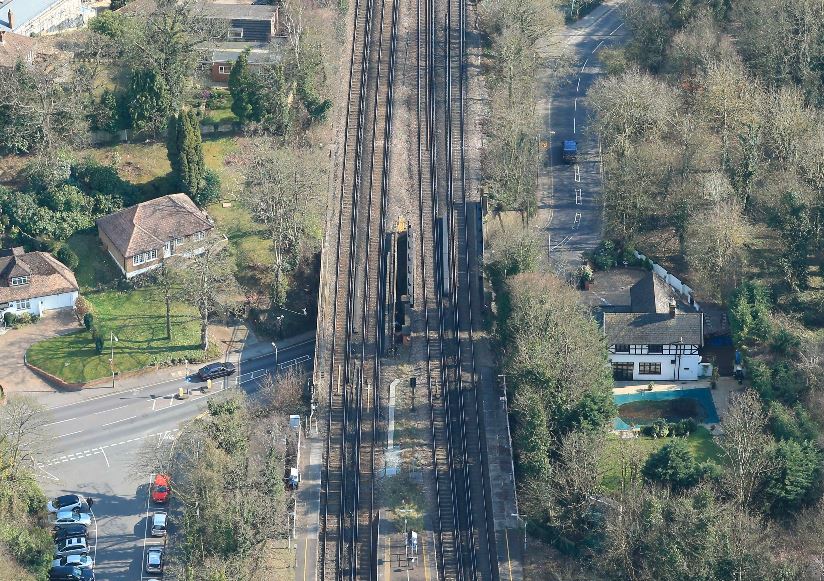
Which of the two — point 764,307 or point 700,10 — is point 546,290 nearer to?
point 764,307

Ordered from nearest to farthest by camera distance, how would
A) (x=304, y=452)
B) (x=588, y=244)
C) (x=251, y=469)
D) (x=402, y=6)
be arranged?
(x=251, y=469)
(x=304, y=452)
(x=588, y=244)
(x=402, y=6)

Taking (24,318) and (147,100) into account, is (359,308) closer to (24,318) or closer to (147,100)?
(24,318)

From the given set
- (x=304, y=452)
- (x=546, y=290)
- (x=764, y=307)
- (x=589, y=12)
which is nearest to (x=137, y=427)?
(x=304, y=452)

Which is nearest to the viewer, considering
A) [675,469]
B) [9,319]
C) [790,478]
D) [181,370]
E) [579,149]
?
[790,478]

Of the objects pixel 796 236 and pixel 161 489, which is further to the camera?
pixel 796 236

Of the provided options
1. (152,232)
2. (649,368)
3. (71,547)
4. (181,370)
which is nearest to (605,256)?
(649,368)

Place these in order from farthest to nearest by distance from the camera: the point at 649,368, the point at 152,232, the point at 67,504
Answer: the point at 152,232
the point at 649,368
the point at 67,504

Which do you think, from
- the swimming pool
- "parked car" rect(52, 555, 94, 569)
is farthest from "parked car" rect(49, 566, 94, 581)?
the swimming pool
